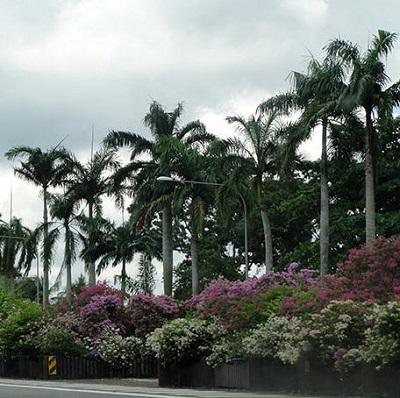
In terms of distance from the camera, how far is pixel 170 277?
44906mm

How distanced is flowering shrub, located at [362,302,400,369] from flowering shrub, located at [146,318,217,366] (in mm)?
7962

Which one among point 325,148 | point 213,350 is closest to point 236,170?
point 325,148

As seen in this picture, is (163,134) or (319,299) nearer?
(319,299)

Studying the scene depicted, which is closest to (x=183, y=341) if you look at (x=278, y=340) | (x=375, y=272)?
(x=278, y=340)

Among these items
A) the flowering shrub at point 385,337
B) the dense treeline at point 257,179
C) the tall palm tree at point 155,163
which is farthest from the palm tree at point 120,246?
the flowering shrub at point 385,337

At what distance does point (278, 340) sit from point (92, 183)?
30573 mm

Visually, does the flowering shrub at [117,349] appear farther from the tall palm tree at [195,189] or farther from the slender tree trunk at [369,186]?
the slender tree trunk at [369,186]

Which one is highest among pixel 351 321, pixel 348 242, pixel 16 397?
pixel 348 242

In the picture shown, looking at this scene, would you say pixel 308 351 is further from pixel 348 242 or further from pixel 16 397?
pixel 348 242

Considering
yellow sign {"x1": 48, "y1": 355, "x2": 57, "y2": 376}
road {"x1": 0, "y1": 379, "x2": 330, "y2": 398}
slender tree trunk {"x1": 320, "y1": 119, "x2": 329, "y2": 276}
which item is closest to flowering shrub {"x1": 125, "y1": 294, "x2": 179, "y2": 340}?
yellow sign {"x1": 48, "y1": 355, "x2": 57, "y2": 376}

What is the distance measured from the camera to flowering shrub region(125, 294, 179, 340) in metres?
35.3

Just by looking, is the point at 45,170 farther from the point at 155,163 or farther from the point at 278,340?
the point at 278,340

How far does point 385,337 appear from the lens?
21141 mm

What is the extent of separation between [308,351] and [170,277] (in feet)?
70.5
